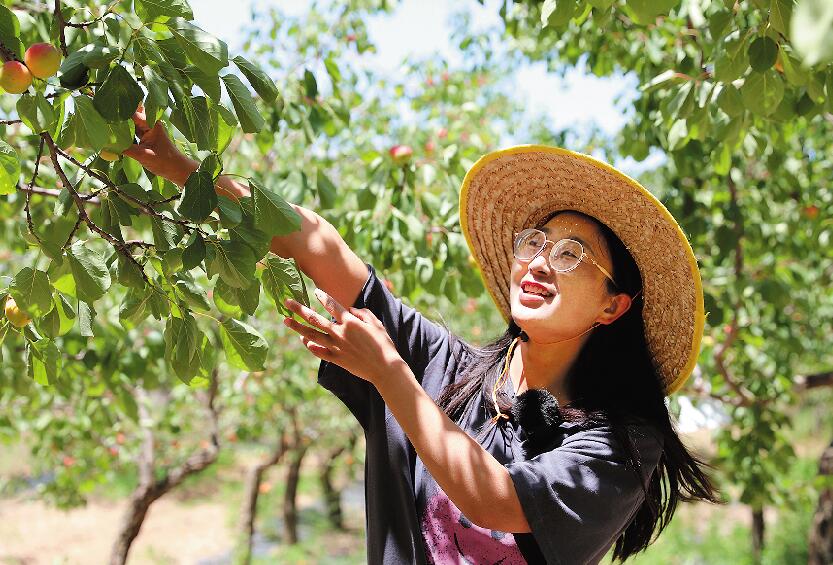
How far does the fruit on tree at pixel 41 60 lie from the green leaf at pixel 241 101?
22cm

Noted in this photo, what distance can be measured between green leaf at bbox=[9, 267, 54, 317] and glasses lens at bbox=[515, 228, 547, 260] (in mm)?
784

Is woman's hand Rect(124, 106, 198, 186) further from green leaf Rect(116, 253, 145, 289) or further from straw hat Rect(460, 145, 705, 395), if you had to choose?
straw hat Rect(460, 145, 705, 395)

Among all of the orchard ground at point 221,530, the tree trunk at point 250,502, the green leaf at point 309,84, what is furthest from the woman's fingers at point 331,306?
the orchard ground at point 221,530

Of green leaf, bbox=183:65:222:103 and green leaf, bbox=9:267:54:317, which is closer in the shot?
green leaf, bbox=183:65:222:103

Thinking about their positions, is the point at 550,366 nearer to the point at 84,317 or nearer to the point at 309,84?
the point at 84,317

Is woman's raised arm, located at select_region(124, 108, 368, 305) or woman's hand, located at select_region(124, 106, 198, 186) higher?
woman's raised arm, located at select_region(124, 108, 368, 305)

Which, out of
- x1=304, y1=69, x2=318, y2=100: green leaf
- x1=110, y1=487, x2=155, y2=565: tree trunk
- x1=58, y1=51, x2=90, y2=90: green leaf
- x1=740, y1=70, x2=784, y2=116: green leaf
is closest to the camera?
x1=58, y1=51, x2=90, y2=90: green leaf

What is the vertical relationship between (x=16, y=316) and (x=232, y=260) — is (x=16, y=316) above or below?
below

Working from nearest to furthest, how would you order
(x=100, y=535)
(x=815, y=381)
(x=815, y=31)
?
(x=815, y=31), (x=815, y=381), (x=100, y=535)

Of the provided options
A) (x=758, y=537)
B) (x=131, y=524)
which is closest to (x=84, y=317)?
(x=131, y=524)

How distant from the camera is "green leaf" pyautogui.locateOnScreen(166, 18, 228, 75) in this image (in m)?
1.04

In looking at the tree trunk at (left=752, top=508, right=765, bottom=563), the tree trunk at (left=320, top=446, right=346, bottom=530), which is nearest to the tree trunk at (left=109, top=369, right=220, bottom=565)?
the tree trunk at (left=752, top=508, right=765, bottom=563)

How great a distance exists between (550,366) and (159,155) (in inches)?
30.3

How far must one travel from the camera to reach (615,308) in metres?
1.54
